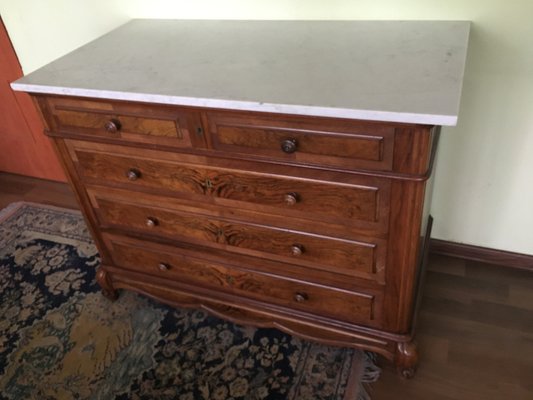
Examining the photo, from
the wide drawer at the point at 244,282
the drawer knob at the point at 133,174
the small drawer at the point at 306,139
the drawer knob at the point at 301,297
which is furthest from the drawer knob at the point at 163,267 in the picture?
the small drawer at the point at 306,139

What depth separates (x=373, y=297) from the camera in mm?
1395

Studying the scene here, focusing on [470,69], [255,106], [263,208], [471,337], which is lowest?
[471,337]

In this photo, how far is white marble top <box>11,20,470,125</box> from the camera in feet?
3.50

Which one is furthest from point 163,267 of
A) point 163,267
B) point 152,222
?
point 152,222

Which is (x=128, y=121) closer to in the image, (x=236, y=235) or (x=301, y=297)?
(x=236, y=235)

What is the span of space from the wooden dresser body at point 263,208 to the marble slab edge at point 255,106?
0.04 meters

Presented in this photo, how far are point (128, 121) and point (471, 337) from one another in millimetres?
1331

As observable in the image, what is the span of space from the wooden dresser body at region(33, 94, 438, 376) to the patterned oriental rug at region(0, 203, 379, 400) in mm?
A: 111

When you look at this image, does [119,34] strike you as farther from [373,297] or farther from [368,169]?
[373,297]

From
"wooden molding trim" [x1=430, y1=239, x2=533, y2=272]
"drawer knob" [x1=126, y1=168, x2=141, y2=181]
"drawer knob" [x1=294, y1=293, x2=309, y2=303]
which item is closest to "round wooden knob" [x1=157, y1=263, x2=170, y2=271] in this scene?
Result: "drawer knob" [x1=126, y1=168, x2=141, y2=181]

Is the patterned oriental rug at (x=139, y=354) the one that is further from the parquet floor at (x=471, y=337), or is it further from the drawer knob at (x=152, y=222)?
the drawer knob at (x=152, y=222)

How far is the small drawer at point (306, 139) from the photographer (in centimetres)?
108

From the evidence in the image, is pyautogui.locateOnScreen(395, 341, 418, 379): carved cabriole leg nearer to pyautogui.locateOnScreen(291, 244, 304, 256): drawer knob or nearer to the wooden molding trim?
pyautogui.locateOnScreen(291, 244, 304, 256): drawer knob

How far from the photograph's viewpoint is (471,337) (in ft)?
5.44
